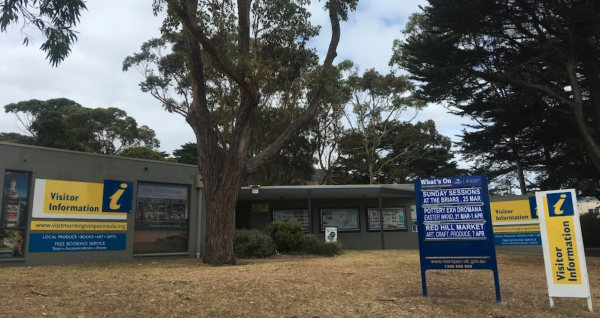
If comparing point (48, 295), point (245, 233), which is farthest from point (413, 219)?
point (48, 295)

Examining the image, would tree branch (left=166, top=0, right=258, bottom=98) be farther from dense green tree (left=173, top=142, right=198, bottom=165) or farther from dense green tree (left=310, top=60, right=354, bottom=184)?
dense green tree (left=173, top=142, right=198, bottom=165)

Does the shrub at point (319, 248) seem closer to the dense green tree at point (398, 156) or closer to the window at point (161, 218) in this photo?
the window at point (161, 218)

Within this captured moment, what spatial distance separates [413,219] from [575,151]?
308 inches

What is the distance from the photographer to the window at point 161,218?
1363 centimetres

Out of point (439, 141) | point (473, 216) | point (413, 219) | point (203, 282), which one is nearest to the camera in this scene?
point (473, 216)

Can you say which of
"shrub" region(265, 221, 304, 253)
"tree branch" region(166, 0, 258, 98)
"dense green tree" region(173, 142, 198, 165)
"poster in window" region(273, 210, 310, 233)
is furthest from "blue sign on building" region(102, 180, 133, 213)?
"dense green tree" region(173, 142, 198, 165)

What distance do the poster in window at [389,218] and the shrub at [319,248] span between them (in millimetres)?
6210

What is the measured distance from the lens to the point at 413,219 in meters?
21.2

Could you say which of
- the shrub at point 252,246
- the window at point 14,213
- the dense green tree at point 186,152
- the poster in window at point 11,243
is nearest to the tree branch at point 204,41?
the shrub at point 252,246

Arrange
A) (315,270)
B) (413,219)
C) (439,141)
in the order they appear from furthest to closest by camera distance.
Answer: (439,141) < (413,219) < (315,270)

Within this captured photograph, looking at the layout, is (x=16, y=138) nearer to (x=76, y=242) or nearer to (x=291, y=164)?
(x=291, y=164)

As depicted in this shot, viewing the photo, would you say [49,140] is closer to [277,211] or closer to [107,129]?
[107,129]

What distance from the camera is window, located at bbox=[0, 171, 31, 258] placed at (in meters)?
10.8

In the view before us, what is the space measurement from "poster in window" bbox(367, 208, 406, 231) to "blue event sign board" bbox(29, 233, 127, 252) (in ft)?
38.7
